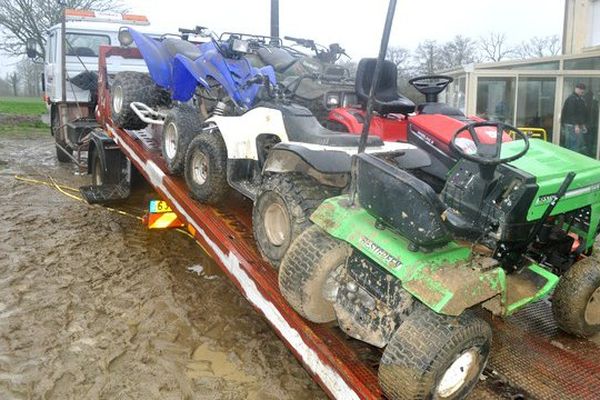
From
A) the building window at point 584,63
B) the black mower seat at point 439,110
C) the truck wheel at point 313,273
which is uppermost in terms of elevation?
the building window at point 584,63

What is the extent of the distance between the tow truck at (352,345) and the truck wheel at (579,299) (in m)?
0.10

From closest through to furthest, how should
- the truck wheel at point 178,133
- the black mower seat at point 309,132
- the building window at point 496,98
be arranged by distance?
the black mower seat at point 309,132
the truck wheel at point 178,133
the building window at point 496,98

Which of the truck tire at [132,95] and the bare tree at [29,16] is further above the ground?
the bare tree at [29,16]

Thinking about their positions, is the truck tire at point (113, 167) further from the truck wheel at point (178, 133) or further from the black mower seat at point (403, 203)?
the black mower seat at point (403, 203)

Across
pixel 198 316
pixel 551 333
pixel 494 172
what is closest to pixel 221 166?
pixel 198 316

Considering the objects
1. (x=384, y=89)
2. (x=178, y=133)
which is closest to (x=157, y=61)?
(x=178, y=133)

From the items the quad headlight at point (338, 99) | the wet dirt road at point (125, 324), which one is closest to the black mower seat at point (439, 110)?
the quad headlight at point (338, 99)

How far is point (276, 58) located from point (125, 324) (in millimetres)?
2819

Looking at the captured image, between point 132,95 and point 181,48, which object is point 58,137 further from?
point 181,48

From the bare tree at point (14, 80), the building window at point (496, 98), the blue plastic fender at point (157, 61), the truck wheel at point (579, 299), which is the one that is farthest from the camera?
the bare tree at point (14, 80)

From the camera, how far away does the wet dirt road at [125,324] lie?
329 cm

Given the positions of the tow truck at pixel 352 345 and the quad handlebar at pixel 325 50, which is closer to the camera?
the tow truck at pixel 352 345

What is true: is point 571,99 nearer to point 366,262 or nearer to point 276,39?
point 276,39

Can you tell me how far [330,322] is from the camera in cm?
301
